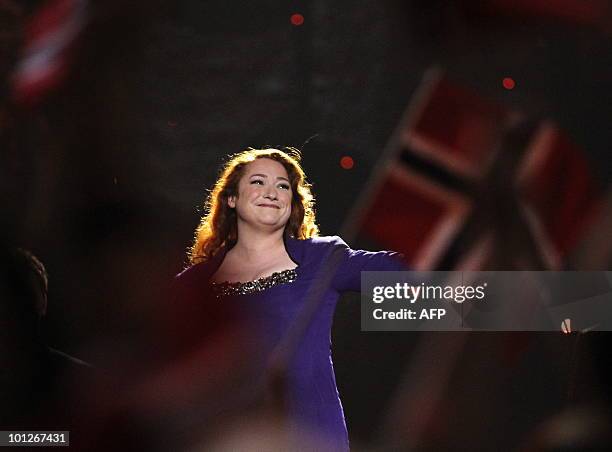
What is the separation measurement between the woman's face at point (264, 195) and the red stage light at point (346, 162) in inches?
6.3

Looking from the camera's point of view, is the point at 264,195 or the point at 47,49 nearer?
the point at 264,195

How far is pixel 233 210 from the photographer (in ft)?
5.94

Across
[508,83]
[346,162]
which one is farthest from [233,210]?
[508,83]

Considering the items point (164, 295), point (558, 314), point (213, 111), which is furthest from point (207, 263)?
point (558, 314)

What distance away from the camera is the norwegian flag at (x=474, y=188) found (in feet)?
5.90

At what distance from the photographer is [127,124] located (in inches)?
72.8

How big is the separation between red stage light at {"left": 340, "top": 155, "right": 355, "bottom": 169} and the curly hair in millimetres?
109

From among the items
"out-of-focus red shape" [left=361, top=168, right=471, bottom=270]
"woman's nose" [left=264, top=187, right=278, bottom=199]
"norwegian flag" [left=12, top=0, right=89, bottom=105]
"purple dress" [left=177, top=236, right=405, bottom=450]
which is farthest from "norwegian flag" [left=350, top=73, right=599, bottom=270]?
"norwegian flag" [left=12, top=0, right=89, bottom=105]

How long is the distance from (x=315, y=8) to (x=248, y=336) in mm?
896

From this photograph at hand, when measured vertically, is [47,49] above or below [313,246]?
above

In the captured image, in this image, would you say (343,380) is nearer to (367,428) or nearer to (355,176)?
(367,428)
